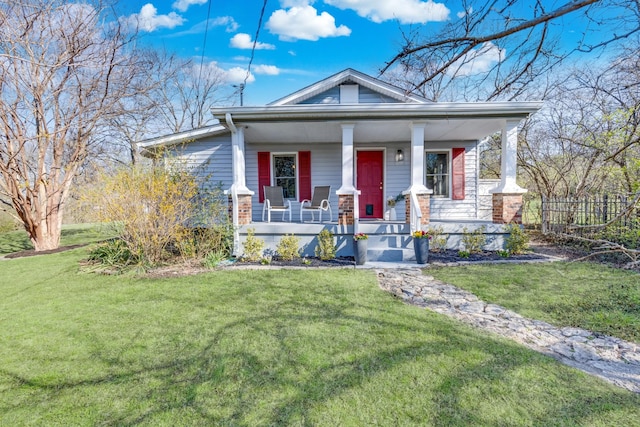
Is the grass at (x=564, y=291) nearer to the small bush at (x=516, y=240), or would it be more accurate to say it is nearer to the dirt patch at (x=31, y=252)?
the small bush at (x=516, y=240)

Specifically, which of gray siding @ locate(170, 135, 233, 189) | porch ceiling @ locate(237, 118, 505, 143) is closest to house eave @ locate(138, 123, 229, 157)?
gray siding @ locate(170, 135, 233, 189)

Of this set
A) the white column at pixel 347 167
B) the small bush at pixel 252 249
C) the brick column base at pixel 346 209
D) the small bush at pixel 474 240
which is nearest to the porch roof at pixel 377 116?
the white column at pixel 347 167

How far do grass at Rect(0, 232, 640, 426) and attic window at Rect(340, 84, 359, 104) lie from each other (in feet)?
20.4

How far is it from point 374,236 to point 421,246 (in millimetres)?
963

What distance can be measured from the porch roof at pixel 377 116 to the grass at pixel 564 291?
9.42 feet

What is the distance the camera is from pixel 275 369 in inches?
89.7

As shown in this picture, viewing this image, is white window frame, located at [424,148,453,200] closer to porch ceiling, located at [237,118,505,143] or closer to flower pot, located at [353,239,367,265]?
porch ceiling, located at [237,118,505,143]

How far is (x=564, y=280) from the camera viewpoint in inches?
172

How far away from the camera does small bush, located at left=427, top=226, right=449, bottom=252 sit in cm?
618

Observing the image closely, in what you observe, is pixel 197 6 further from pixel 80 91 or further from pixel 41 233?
pixel 41 233

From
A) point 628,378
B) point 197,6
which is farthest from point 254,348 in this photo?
point 197,6

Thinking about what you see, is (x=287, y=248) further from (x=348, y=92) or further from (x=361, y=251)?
(x=348, y=92)

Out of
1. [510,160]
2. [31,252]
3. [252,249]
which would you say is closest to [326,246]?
[252,249]

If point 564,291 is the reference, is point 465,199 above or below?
above
